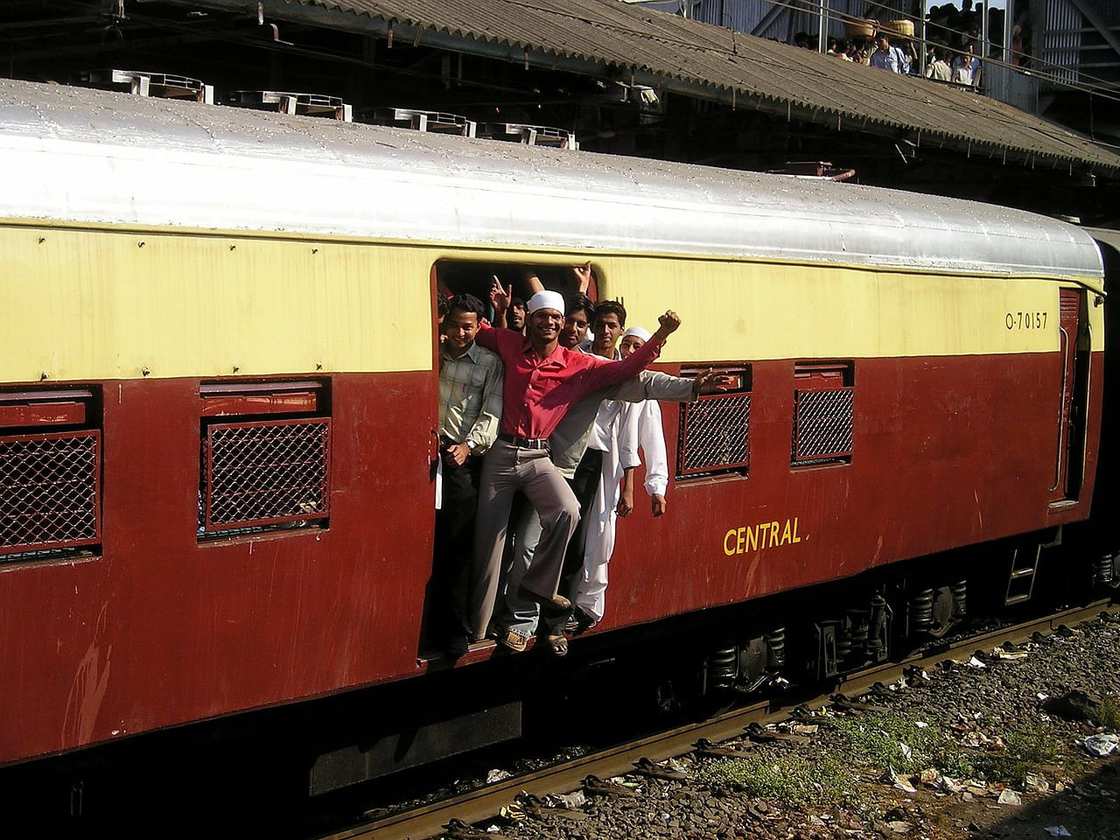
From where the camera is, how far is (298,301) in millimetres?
5207

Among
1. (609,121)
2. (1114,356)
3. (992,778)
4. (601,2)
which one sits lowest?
(992,778)

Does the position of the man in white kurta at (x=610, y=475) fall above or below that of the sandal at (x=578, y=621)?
above

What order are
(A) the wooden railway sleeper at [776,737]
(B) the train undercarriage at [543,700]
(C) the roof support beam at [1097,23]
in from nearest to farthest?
(B) the train undercarriage at [543,700], (A) the wooden railway sleeper at [776,737], (C) the roof support beam at [1097,23]

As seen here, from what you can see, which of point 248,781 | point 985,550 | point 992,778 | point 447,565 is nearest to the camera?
point 447,565

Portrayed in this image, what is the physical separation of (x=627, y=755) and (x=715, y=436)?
5.75ft

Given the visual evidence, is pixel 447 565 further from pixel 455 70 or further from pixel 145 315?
pixel 455 70

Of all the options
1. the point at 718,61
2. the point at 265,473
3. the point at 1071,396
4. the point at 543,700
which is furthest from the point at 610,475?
the point at 718,61

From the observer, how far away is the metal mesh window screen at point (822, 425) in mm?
7688

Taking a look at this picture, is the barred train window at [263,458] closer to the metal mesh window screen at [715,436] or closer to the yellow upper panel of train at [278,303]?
the yellow upper panel of train at [278,303]

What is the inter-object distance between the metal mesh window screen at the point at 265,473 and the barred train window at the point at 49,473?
450 mm

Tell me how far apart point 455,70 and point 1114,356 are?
5503 millimetres

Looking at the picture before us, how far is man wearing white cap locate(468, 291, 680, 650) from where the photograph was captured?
6.03 m

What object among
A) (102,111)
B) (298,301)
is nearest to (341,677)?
(298,301)

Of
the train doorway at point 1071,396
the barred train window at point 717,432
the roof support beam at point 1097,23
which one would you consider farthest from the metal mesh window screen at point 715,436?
the roof support beam at point 1097,23
